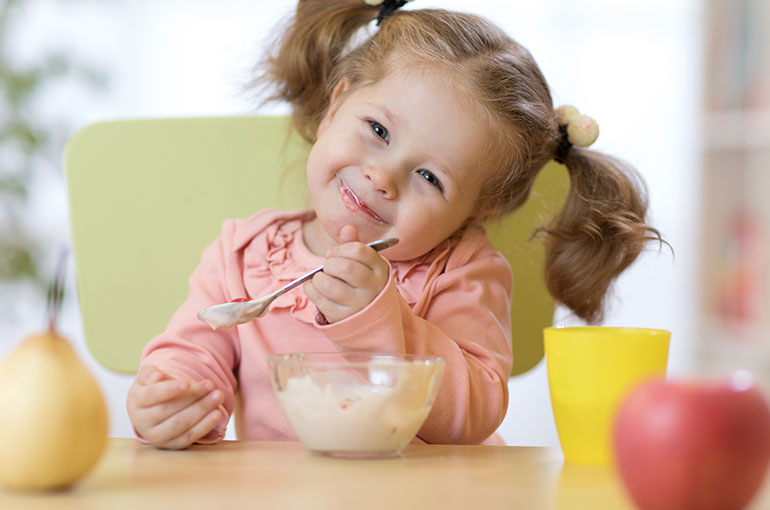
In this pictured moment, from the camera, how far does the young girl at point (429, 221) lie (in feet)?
3.03

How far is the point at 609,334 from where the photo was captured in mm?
635

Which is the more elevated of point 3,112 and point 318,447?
point 318,447

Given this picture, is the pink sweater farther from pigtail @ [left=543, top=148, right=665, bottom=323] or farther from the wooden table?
the wooden table

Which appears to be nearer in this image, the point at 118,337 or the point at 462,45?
the point at 462,45

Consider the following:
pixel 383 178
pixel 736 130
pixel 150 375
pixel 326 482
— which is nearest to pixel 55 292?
pixel 326 482

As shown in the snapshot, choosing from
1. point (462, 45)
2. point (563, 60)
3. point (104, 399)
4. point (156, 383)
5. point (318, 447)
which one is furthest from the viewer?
point (563, 60)

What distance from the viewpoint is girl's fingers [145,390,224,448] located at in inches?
27.4

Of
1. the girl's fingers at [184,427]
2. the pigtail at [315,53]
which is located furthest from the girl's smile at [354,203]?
the girl's fingers at [184,427]

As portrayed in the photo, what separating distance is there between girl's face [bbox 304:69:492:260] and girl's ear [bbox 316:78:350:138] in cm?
7

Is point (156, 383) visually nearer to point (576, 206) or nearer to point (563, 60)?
point (576, 206)

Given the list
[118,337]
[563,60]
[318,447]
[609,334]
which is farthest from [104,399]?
[563,60]

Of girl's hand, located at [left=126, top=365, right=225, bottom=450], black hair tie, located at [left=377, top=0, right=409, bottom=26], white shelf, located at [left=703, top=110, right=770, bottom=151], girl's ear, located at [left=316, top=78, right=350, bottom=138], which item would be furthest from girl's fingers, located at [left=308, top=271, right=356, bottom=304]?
white shelf, located at [left=703, top=110, right=770, bottom=151]

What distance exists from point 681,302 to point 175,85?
5.60 feet

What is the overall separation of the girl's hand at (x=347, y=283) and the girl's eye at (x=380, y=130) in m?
0.22
